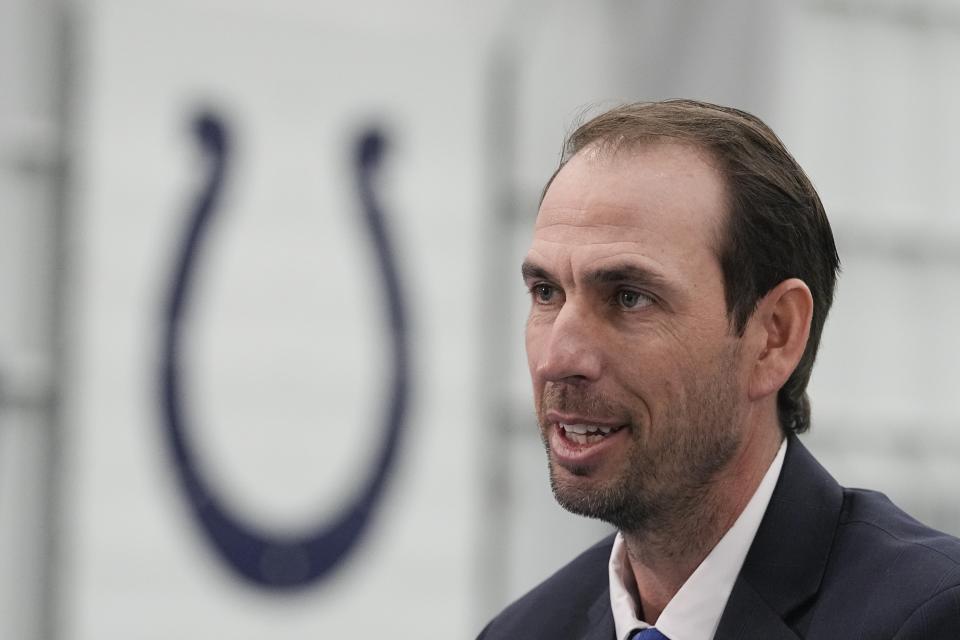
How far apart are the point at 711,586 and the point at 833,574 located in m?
0.16

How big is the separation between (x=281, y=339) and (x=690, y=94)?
2.39 m

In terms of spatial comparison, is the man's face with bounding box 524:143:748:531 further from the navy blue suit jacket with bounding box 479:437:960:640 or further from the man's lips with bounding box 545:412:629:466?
the navy blue suit jacket with bounding box 479:437:960:640

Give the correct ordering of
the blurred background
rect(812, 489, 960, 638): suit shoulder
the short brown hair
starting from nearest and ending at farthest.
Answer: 1. rect(812, 489, 960, 638): suit shoulder
2. the short brown hair
3. the blurred background

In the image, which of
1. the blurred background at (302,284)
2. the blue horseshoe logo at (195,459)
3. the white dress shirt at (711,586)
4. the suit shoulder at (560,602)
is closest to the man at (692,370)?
the white dress shirt at (711,586)

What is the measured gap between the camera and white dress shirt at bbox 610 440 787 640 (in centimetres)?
170

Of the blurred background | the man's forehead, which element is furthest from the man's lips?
the blurred background

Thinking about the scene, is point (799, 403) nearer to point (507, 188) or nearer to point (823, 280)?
point (823, 280)

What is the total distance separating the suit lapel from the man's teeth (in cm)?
24

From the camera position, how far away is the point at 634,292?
1710 mm

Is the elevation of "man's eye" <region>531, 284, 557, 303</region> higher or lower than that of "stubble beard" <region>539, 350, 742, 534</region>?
higher

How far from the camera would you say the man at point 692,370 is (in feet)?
5.51

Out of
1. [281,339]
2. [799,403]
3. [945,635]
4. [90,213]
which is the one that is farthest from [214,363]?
[945,635]

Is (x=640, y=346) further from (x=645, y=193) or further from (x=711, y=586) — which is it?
(x=711, y=586)

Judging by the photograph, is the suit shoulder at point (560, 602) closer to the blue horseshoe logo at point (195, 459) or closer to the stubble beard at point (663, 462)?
the stubble beard at point (663, 462)
